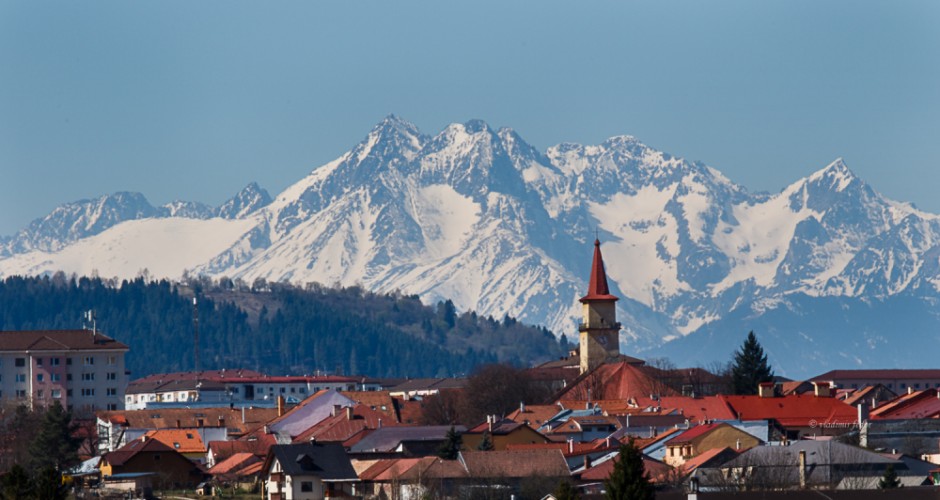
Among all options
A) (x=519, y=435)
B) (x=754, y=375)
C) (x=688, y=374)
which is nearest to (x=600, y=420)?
(x=519, y=435)

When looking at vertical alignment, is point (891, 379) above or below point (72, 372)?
above

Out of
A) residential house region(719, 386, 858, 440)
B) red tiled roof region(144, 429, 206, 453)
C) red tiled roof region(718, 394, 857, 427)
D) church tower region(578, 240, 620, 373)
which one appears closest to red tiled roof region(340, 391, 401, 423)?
church tower region(578, 240, 620, 373)

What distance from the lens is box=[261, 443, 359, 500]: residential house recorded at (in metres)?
70.4

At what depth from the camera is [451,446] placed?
3174 inches

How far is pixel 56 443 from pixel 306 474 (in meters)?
19.9

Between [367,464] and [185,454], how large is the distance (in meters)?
18.1

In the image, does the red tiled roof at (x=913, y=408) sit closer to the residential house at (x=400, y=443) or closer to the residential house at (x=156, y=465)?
the residential house at (x=400, y=443)

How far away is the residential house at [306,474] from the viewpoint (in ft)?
231

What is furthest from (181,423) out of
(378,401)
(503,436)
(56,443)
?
(503,436)

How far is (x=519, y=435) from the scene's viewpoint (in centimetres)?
8650

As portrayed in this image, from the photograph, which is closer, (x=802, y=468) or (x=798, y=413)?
(x=802, y=468)

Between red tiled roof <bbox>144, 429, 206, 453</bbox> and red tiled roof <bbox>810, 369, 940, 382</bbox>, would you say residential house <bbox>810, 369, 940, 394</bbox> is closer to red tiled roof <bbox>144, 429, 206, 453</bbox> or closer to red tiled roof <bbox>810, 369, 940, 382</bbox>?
red tiled roof <bbox>810, 369, 940, 382</bbox>

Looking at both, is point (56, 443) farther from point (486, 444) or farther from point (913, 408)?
point (913, 408)

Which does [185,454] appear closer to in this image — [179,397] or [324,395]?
[324,395]
